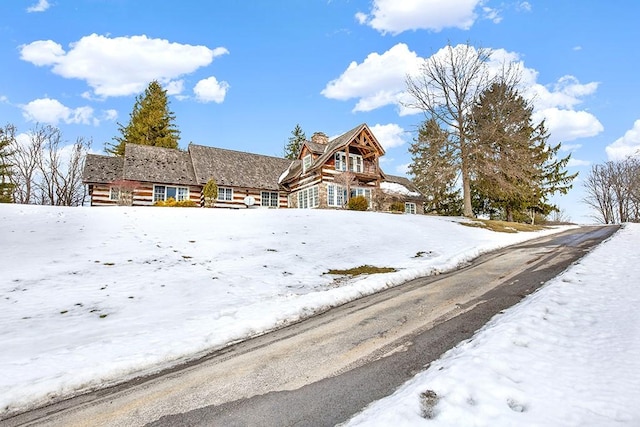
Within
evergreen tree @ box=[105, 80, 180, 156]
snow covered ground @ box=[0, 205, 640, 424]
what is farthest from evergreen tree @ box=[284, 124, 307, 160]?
snow covered ground @ box=[0, 205, 640, 424]

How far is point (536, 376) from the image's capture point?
10.2ft

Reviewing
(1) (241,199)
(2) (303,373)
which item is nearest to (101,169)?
(1) (241,199)

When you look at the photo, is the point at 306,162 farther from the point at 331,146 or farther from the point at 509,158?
the point at 509,158

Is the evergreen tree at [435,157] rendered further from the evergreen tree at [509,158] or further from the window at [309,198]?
the window at [309,198]

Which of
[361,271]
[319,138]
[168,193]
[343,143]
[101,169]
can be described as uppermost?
[319,138]

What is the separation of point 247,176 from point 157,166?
23.2 ft

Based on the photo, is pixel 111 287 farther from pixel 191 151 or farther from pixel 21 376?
pixel 191 151

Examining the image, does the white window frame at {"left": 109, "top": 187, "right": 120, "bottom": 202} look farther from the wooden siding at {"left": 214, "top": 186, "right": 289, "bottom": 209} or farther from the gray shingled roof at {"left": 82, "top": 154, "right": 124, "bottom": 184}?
the wooden siding at {"left": 214, "top": 186, "right": 289, "bottom": 209}

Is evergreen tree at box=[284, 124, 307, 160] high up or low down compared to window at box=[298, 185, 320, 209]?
up

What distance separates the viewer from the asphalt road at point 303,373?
3.03m

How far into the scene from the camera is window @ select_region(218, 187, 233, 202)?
2588cm

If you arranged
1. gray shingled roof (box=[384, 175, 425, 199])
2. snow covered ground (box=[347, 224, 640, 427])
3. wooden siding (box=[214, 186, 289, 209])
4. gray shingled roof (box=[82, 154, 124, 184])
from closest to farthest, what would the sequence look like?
snow covered ground (box=[347, 224, 640, 427]) → gray shingled roof (box=[82, 154, 124, 184]) → wooden siding (box=[214, 186, 289, 209]) → gray shingled roof (box=[384, 175, 425, 199])

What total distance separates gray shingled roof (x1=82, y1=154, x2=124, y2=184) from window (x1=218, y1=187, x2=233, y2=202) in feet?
22.9

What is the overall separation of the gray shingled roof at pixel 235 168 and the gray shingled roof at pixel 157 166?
0.84 m
